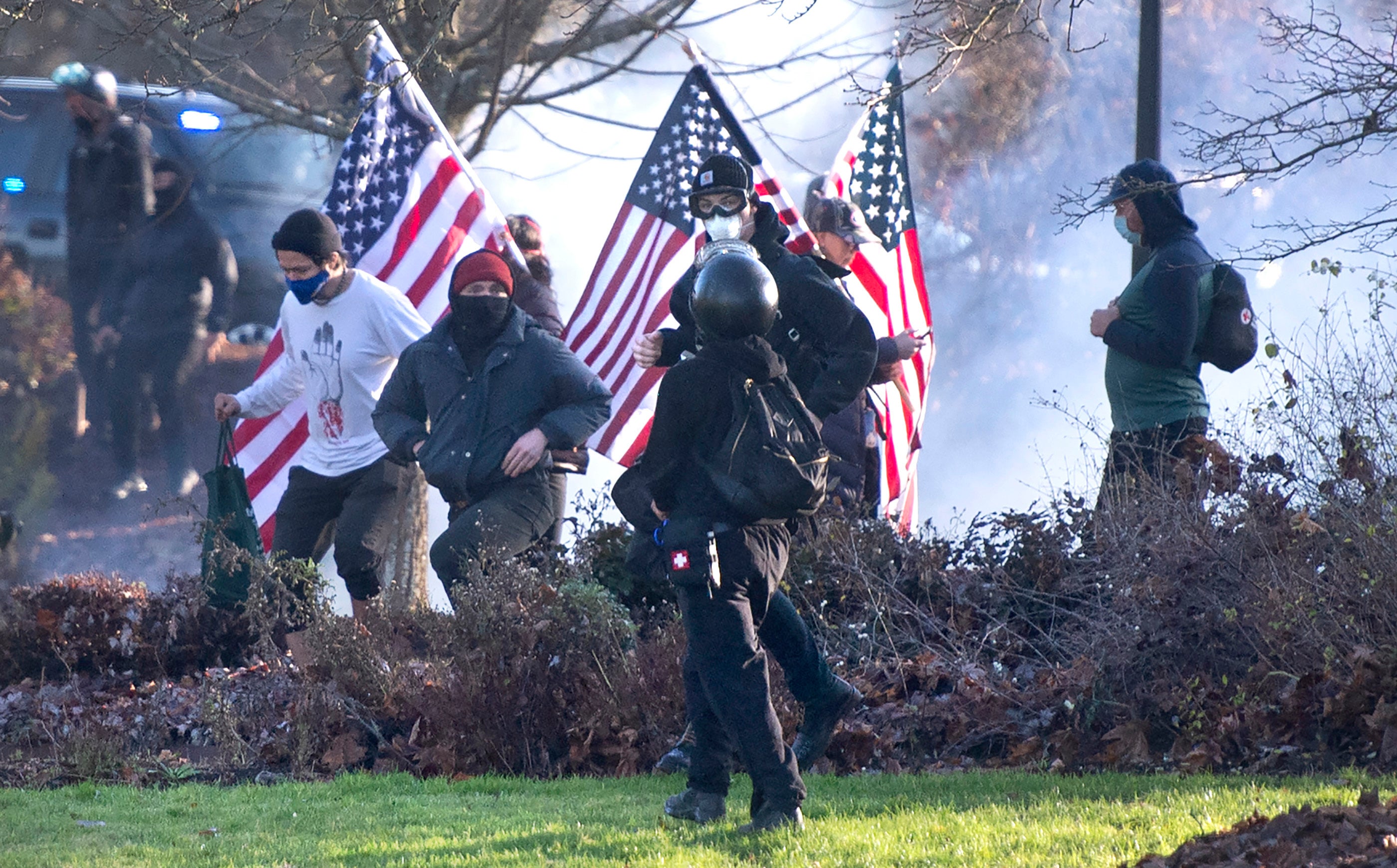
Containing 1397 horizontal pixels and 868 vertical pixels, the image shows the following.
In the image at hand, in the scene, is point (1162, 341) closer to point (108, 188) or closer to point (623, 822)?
point (623, 822)

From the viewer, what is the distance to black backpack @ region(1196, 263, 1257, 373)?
24.5ft

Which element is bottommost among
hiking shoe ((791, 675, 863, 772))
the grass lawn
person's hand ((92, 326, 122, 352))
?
the grass lawn

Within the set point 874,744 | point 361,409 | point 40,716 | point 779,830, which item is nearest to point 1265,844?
point 779,830

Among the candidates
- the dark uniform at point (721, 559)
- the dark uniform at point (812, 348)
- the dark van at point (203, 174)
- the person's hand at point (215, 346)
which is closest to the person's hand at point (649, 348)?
the dark uniform at point (812, 348)

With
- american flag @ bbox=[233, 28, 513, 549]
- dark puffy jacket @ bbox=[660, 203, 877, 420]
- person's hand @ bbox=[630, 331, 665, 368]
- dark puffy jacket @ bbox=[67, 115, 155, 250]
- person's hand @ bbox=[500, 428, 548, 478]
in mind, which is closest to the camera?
dark puffy jacket @ bbox=[660, 203, 877, 420]

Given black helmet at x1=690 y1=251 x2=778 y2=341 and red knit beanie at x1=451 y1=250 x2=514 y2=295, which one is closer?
black helmet at x1=690 y1=251 x2=778 y2=341

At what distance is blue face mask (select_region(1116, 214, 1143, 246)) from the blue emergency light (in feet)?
27.1

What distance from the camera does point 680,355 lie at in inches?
246

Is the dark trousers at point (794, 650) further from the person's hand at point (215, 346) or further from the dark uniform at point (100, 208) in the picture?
the person's hand at point (215, 346)

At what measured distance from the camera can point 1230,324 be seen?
7.48 metres

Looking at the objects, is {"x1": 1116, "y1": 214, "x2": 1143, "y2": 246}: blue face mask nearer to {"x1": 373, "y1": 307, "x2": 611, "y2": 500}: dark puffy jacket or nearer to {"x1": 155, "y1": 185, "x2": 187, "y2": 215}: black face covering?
{"x1": 373, "y1": 307, "x2": 611, "y2": 500}: dark puffy jacket

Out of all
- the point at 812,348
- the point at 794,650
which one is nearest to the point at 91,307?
the point at 812,348

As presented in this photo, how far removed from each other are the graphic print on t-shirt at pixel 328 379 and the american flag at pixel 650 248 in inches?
65.5

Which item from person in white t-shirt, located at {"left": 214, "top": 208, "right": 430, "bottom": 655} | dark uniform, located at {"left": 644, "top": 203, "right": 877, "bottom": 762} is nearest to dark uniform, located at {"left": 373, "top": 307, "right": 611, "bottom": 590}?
person in white t-shirt, located at {"left": 214, "top": 208, "right": 430, "bottom": 655}
